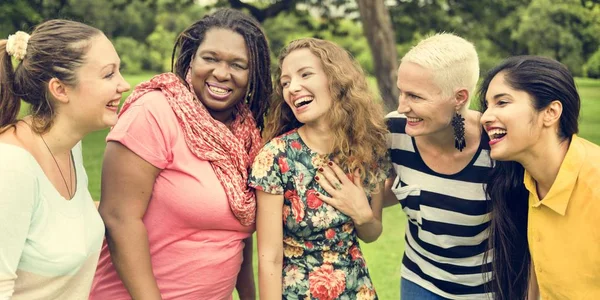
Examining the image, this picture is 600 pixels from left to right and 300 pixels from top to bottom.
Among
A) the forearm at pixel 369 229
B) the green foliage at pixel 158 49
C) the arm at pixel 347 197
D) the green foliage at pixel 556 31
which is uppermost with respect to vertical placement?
the arm at pixel 347 197

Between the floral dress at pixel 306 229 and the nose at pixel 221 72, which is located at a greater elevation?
the nose at pixel 221 72

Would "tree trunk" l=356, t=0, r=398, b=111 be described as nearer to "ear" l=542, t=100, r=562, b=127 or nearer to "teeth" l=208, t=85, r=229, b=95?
"teeth" l=208, t=85, r=229, b=95

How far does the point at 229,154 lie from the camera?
8.98ft

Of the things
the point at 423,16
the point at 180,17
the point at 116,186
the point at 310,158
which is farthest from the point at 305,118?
the point at 180,17

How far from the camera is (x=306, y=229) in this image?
2.72 meters

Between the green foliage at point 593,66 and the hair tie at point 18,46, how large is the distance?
98.1 feet

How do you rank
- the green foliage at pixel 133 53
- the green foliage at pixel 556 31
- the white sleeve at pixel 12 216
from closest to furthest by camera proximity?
the white sleeve at pixel 12 216
the green foliage at pixel 556 31
the green foliage at pixel 133 53

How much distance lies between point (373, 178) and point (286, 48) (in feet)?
2.23

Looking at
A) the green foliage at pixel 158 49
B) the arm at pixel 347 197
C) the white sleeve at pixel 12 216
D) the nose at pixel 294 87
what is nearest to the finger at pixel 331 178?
the arm at pixel 347 197

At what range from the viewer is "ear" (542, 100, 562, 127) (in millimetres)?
2484

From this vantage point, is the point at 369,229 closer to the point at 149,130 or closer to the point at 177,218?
the point at 177,218

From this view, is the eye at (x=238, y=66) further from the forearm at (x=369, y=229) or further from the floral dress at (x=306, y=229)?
the forearm at (x=369, y=229)

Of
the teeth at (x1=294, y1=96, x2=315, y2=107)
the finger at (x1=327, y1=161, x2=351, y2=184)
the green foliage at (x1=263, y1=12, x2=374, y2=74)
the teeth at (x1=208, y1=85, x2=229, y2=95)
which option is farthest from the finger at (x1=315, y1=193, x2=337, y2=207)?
the green foliage at (x1=263, y1=12, x2=374, y2=74)

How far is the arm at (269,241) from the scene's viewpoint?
2.68 meters
